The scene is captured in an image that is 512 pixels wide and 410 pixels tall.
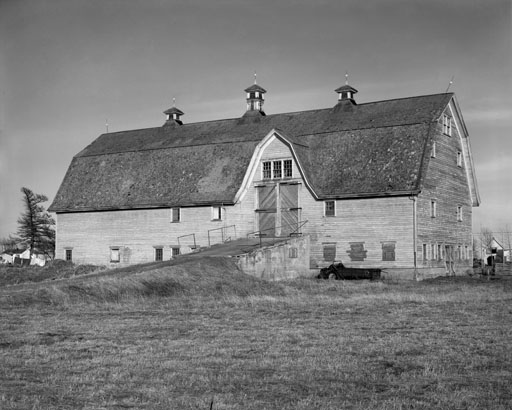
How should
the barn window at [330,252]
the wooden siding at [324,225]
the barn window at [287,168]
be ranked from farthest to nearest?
the barn window at [287,168] → the barn window at [330,252] → the wooden siding at [324,225]

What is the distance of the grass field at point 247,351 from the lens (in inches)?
343

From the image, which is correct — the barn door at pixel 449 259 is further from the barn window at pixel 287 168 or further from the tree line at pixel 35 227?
the tree line at pixel 35 227

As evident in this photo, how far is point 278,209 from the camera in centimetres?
3900

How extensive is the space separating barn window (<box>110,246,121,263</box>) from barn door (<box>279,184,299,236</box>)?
1088 centimetres

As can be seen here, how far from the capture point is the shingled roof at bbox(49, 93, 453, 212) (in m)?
36.6

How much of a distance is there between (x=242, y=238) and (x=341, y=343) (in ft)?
87.2

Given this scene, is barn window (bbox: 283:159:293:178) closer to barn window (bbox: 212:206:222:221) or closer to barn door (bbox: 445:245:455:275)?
barn window (bbox: 212:206:222:221)

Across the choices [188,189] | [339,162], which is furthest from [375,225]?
[188,189]

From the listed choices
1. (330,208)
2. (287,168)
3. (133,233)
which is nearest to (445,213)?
(330,208)

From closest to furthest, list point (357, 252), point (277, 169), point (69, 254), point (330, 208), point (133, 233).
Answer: point (357, 252), point (330, 208), point (277, 169), point (133, 233), point (69, 254)

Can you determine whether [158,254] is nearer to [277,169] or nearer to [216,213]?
[216,213]

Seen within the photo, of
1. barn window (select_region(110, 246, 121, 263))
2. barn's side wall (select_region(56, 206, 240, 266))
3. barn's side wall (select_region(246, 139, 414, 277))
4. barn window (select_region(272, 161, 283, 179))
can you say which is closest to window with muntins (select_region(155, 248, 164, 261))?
barn's side wall (select_region(56, 206, 240, 266))

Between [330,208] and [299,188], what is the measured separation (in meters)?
2.08

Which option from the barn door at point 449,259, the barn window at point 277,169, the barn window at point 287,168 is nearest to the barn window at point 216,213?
the barn window at point 277,169
